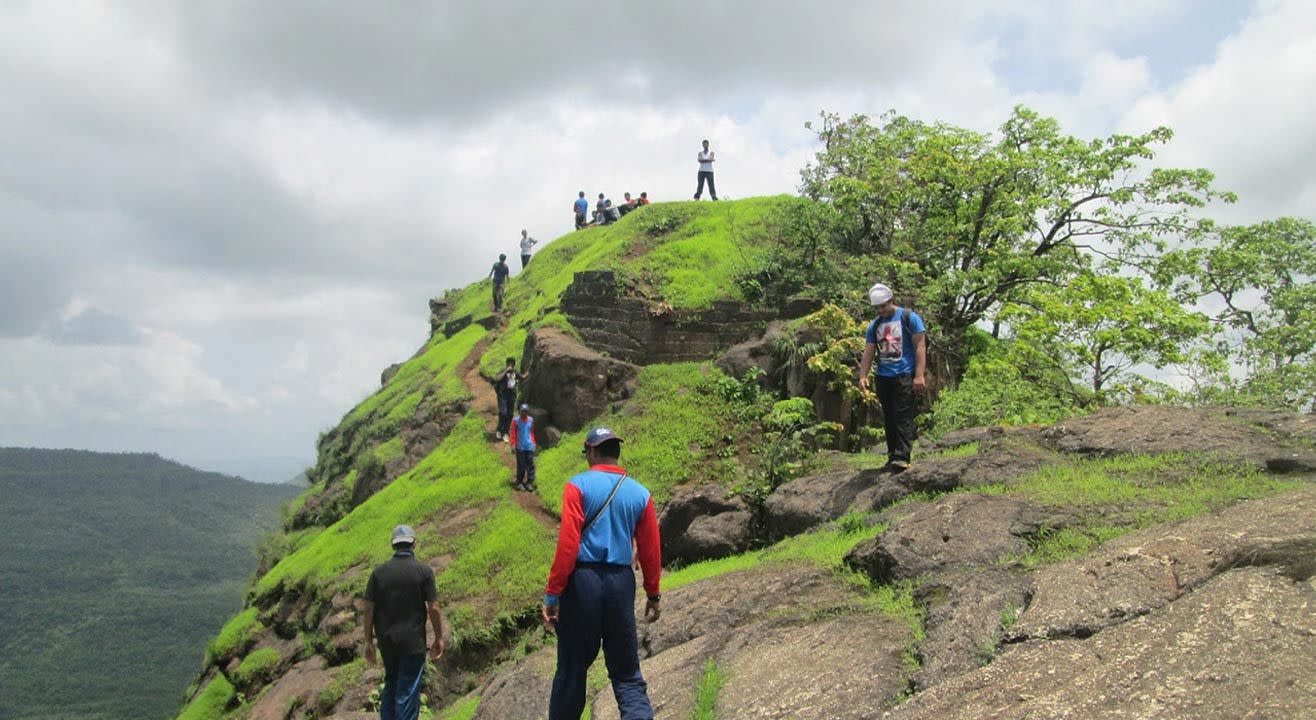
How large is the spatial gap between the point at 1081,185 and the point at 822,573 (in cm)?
1698

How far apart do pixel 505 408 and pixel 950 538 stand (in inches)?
611

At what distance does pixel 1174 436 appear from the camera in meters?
9.38

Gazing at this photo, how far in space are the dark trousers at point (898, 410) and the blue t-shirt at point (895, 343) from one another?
0.35 ft

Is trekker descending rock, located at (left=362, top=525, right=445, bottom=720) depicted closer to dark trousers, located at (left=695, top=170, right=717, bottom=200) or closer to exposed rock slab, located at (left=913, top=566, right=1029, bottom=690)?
exposed rock slab, located at (left=913, top=566, right=1029, bottom=690)

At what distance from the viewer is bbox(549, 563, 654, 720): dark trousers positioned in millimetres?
5832

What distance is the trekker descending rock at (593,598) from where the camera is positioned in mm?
5836

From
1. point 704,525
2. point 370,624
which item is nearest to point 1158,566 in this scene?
point 370,624

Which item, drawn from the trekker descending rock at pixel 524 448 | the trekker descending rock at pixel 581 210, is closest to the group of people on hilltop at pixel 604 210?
the trekker descending rock at pixel 581 210

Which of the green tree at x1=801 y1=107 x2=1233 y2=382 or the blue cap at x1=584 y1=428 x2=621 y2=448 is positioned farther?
the green tree at x1=801 y1=107 x2=1233 y2=382

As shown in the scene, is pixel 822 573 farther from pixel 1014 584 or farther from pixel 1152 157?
pixel 1152 157

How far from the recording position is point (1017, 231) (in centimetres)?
2084

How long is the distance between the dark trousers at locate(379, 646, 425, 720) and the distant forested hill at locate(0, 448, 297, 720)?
21993 mm

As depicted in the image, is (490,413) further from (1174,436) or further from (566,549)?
(566,549)

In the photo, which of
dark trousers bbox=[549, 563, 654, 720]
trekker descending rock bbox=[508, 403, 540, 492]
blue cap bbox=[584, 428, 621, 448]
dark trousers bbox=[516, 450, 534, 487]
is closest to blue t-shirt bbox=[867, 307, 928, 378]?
blue cap bbox=[584, 428, 621, 448]
